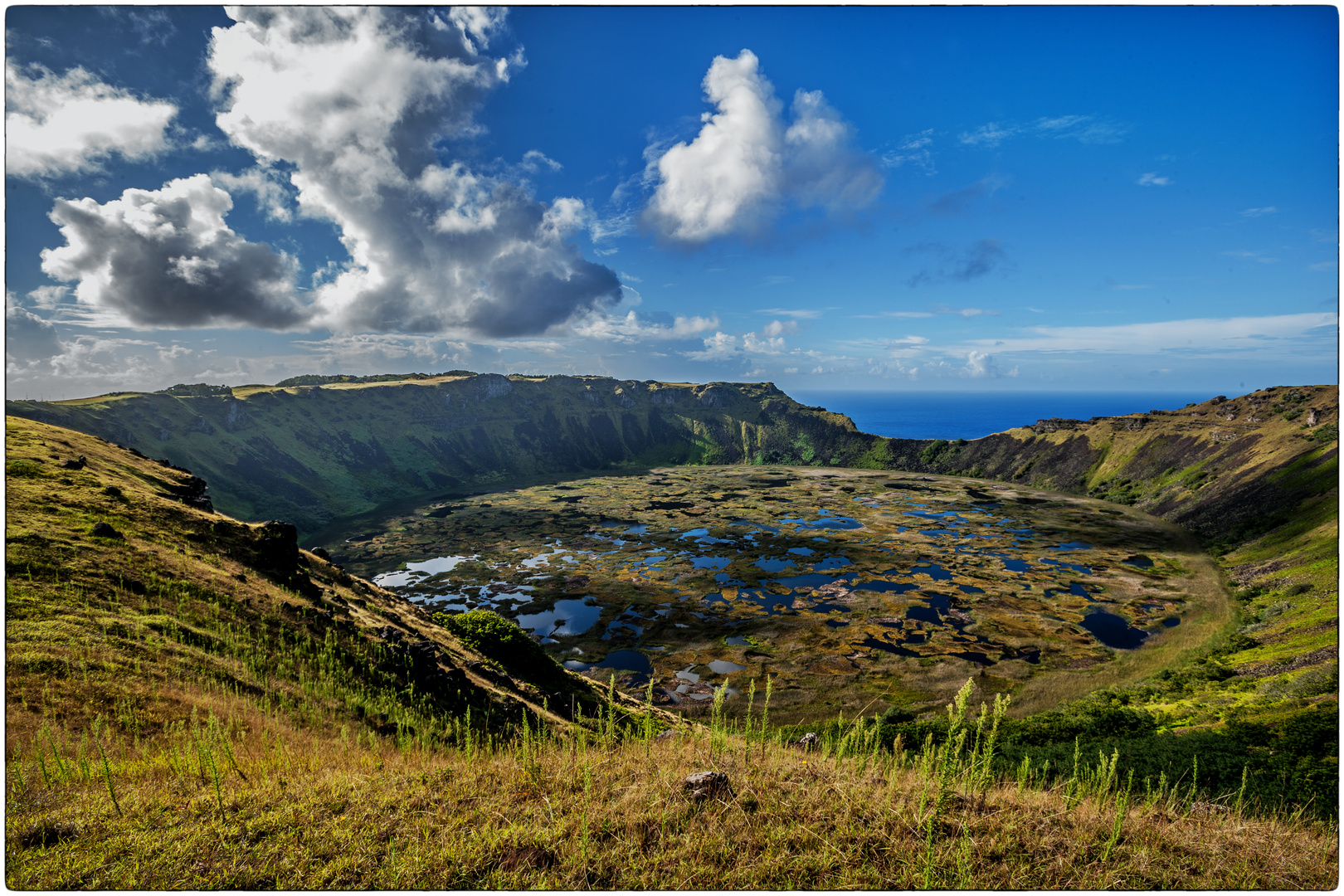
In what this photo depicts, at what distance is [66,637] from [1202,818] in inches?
981

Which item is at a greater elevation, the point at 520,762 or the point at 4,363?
the point at 4,363

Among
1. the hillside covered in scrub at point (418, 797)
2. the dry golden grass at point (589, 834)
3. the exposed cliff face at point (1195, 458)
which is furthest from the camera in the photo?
the exposed cliff face at point (1195, 458)

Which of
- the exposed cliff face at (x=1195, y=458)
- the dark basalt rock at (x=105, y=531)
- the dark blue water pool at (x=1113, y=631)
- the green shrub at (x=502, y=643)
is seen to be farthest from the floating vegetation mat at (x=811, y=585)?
the dark basalt rock at (x=105, y=531)

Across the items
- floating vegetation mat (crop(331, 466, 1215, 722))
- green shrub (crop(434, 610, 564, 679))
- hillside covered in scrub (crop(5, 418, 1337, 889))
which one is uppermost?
hillside covered in scrub (crop(5, 418, 1337, 889))

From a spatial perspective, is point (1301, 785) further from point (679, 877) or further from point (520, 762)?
point (520, 762)

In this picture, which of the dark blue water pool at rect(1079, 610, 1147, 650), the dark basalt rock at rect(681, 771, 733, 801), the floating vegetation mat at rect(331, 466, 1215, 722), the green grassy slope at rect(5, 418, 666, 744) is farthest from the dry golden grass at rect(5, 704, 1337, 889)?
the dark blue water pool at rect(1079, 610, 1147, 650)

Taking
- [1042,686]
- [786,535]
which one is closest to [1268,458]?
[786,535]

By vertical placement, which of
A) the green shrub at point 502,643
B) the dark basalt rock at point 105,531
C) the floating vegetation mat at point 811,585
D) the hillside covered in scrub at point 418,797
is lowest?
the floating vegetation mat at point 811,585

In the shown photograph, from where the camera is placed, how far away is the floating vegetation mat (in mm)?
47125

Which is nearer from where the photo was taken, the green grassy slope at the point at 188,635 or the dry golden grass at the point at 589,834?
the dry golden grass at the point at 589,834

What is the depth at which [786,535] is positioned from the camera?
95.4 meters

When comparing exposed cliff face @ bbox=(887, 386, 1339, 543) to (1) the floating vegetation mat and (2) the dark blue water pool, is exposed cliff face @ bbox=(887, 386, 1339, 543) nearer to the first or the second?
(1) the floating vegetation mat

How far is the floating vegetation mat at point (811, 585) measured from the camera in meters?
47.1

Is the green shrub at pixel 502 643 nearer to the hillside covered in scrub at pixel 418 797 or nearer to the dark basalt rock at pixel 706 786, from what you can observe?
the hillside covered in scrub at pixel 418 797
